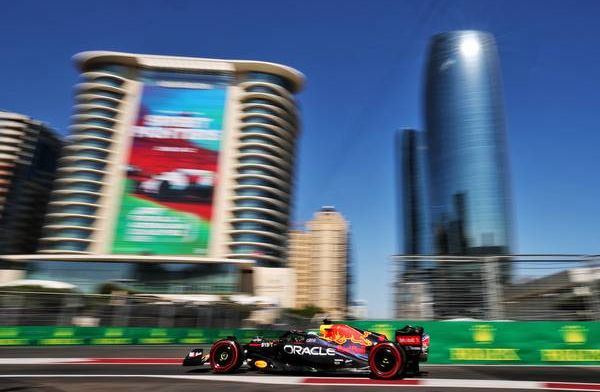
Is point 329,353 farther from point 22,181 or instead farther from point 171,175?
point 22,181

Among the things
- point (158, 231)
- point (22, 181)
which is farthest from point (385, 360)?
point (22, 181)

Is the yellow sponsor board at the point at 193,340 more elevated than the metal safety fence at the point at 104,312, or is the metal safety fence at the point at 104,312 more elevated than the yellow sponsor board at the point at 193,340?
the metal safety fence at the point at 104,312

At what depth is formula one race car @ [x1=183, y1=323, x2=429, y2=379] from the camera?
961cm

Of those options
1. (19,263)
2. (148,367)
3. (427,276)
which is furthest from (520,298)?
(19,263)

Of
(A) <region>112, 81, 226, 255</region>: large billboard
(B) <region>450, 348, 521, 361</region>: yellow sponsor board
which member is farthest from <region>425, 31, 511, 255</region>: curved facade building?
(B) <region>450, 348, 521, 361</region>: yellow sponsor board

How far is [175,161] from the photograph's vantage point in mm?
80625

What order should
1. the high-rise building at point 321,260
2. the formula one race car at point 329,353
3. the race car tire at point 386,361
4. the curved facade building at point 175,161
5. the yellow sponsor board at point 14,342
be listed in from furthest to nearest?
the high-rise building at point 321,260, the curved facade building at point 175,161, the yellow sponsor board at point 14,342, the formula one race car at point 329,353, the race car tire at point 386,361

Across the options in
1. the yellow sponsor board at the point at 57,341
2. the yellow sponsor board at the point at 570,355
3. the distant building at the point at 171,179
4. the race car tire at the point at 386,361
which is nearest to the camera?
the race car tire at the point at 386,361

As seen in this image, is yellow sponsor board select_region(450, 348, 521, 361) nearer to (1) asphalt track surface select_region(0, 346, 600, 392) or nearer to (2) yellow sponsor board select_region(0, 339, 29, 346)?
(1) asphalt track surface select_region(0, 346, 600, 392)

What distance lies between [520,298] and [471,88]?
116306mm

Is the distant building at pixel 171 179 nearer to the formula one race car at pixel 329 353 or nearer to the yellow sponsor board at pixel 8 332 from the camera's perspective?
the yellow sponsor board at pixel 8 332

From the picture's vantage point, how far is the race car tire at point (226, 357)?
10.5m

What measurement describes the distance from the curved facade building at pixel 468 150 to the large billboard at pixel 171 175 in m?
62.3

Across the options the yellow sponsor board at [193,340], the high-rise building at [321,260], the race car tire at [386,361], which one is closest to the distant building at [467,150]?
the high-rise building at [321,260]
